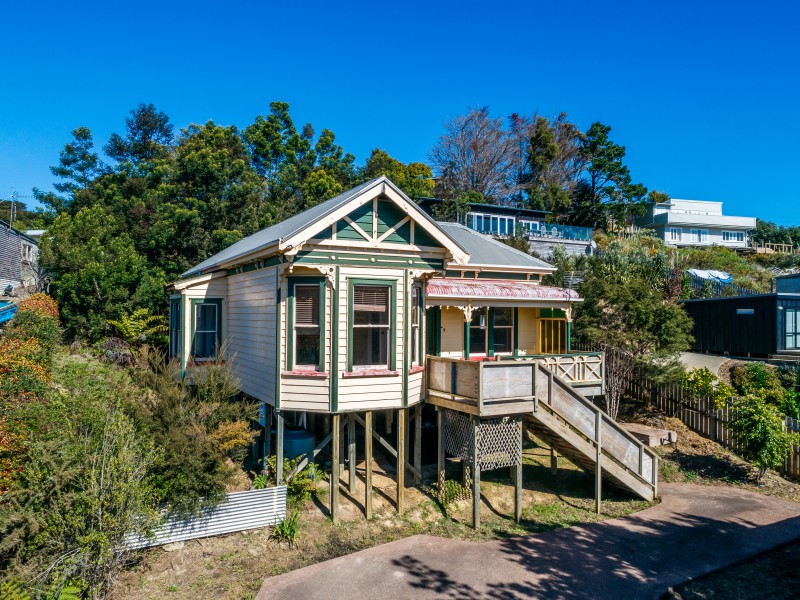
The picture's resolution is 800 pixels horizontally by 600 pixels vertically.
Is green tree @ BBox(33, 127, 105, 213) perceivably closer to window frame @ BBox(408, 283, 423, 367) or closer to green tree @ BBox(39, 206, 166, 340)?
green tree @ BBox(39, 206, 166, 340)

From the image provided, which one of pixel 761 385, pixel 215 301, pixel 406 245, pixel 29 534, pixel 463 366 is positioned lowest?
pixel 29 534

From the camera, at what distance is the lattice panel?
12.2 metres

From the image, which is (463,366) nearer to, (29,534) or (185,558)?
(185,558)

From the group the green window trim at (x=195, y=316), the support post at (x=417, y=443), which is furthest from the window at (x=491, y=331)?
the green window trim at (x=195, y=316)

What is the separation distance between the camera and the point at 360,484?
13.9 m

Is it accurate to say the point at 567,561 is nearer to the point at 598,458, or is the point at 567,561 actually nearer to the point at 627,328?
the point at 598,458

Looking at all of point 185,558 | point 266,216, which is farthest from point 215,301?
point 266,216

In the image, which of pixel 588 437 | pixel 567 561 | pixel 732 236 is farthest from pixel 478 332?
pixel 732 236

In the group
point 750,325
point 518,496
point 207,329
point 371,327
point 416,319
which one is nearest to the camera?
point 371,327

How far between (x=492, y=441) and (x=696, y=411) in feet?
32.7

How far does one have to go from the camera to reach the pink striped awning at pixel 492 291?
14.5m

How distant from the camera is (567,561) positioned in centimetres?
1039

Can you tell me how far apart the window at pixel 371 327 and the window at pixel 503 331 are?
6.11 metres

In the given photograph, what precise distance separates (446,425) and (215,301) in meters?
7.96
